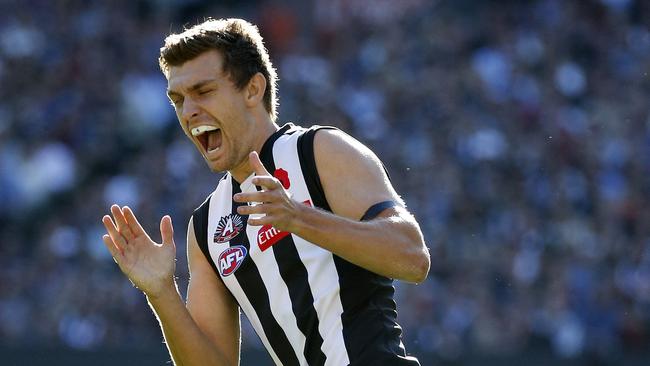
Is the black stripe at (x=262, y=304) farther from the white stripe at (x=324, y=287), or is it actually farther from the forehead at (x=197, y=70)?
the forehead at (x=197, y=70)

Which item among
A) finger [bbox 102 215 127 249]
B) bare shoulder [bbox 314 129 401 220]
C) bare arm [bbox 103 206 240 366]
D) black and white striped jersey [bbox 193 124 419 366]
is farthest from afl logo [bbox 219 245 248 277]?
bare shoulder [bbox 314 129 401 220]

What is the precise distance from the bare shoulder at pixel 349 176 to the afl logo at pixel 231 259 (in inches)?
19.2

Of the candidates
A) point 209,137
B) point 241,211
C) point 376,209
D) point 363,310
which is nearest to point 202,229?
point 209,137

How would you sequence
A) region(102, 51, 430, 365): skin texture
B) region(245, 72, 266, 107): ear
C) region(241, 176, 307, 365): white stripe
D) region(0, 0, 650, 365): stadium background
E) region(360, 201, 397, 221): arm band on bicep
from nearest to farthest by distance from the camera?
region(102, 51, 430, 365): skin texture < region(360, 201, 397, 221): arm band on bicep < region(241, 176, 307, 365): white stripe < region(245, 72, 266, 107): ear < region(0, 0, 650, 365): stadium background

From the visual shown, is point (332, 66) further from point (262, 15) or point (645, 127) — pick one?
point (645, 127)

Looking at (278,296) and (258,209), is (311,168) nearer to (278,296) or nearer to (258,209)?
(278,296)

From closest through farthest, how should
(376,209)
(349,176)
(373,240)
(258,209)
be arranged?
(258,209)
(373,240)
(376,209)
(349,176)

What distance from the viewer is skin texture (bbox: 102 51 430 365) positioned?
3.98m

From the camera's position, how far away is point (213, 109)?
463cm

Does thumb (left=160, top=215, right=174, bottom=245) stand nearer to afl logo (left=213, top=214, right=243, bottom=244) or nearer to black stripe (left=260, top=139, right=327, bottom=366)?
afl logo (left=213, top=214, right=243, bottom=244)

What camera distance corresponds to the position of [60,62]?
13.8m

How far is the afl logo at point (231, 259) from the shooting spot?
4676 mm

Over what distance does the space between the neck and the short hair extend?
103 mm

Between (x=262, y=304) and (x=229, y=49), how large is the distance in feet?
3.28
